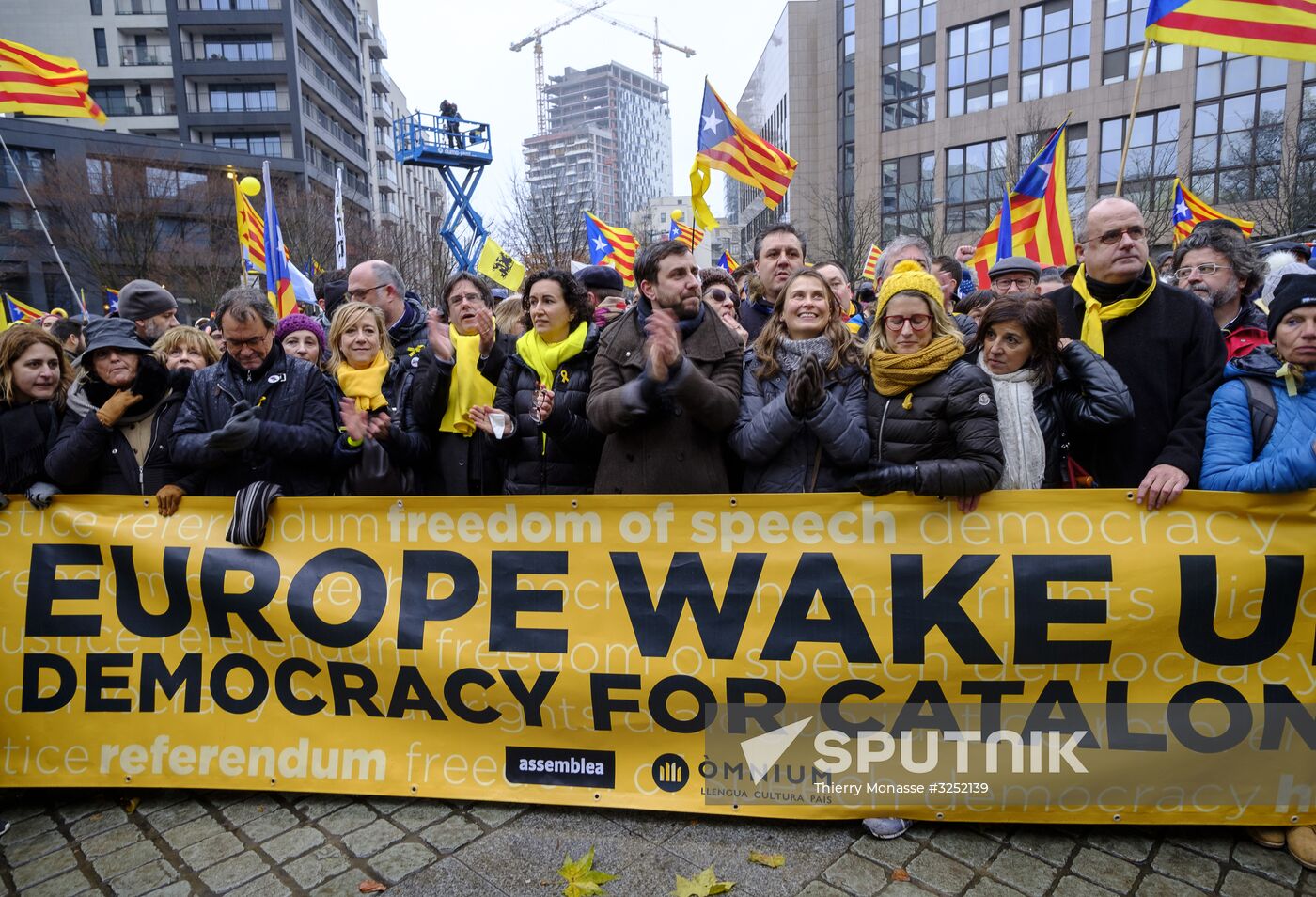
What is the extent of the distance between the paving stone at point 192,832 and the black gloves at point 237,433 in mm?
1555

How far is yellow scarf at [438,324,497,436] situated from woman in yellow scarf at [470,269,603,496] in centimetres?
21

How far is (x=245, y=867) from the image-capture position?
3.06m

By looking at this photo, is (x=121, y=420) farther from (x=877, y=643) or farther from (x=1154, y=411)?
(x=1154, y=411)

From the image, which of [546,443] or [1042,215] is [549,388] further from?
[1042,215]

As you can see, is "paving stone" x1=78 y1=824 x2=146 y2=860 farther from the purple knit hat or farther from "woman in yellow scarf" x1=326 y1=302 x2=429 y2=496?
the purple knit hat

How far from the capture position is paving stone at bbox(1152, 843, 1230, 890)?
2.81 m

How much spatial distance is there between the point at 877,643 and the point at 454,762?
183 centimetres

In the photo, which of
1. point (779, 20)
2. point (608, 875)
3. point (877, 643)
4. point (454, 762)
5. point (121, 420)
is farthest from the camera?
point (779, 20)

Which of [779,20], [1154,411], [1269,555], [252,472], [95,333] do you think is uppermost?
[779,20]

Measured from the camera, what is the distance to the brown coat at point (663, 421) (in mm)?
3402

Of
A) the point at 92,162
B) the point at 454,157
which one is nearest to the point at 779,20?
the point at 454,157

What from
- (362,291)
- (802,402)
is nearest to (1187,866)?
(802,402)

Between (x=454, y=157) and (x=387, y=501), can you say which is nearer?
(x=387, y=501)

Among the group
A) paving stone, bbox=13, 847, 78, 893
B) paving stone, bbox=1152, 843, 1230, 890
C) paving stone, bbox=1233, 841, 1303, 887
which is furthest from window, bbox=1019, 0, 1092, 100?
paving stone, bbox=13, 847, 78, 893
